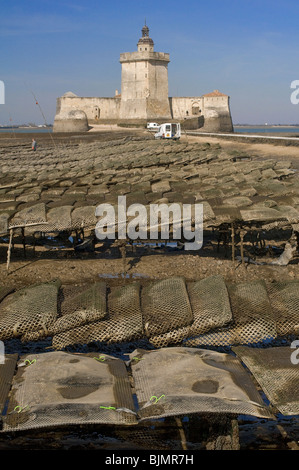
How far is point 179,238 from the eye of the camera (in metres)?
13.2

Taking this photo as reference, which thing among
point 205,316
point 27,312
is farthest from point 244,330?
point 27,312

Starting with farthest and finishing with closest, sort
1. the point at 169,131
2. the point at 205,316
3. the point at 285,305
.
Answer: the point at 169,131 < the point at 285,305 < the point at 205,316

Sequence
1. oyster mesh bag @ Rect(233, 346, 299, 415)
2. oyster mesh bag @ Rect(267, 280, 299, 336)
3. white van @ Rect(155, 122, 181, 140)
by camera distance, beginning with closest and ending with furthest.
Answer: oyster mesh bag @ Rect(233, 346, 299, 415)
oyster mesh bag @ Rect(267, 280, 299, 336)
white van @ Rect(155, 122, 181, 140)

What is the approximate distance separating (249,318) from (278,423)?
2059 mm

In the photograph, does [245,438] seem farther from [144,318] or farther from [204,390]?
[144,318]

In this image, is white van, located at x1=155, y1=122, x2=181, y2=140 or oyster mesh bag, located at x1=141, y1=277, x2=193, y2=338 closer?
oyster mesh bag, located at x1=141, y1=277, x2=193, y2=338

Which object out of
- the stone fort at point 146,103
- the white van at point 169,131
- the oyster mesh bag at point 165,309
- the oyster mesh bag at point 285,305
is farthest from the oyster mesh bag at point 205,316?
the stone fort at point 146,103

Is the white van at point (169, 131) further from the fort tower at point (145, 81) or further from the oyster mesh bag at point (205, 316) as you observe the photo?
the oyster mesh bag at point (205, 316)

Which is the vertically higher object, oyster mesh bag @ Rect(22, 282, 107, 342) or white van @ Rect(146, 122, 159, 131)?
white van @ Rect(146, 122, 159, 131)

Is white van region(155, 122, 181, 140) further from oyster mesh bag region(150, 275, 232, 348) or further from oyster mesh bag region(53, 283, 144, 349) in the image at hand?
oyster mesh bag region(53, 283, 144, 349)

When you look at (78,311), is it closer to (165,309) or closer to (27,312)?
(27,312)

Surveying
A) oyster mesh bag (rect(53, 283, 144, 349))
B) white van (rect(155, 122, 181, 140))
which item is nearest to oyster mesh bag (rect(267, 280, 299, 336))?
oyster mesh bag (rect(53, 283, 144, 349))

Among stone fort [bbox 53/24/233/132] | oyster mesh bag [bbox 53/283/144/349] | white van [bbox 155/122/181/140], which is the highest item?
stone fort [bbox 53/24/233/132]

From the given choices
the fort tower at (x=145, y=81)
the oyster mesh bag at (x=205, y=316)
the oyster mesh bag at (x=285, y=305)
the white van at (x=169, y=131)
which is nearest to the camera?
the oyster mesh bag at (x=205, y=316)
